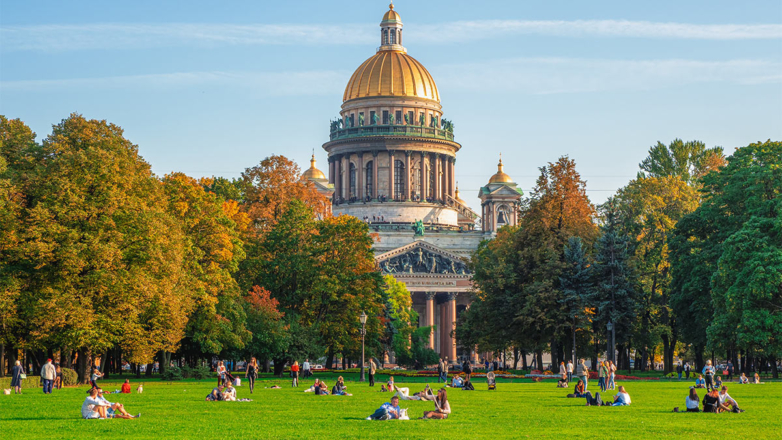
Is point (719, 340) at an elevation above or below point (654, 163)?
below

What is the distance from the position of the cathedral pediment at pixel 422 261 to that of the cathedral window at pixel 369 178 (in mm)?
19461

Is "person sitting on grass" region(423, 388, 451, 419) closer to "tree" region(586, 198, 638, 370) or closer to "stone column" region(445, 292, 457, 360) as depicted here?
"tree" region(586, 198, 638, 370)

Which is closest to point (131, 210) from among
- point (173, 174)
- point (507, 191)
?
point (173, 174)

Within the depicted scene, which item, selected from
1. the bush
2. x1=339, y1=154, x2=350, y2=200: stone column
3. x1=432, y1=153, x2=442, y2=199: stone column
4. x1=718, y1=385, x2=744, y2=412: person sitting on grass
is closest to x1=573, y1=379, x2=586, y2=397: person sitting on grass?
x1=718, y1=385, x2=744, y2=412: person sitting on grass

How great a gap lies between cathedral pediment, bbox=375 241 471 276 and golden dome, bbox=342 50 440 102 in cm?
2568

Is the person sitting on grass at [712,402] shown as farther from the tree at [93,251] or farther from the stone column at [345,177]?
the stone column at [345,177]

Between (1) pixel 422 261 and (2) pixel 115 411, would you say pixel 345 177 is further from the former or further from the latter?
(2) pixel 115 411

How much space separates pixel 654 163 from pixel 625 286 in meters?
35.0

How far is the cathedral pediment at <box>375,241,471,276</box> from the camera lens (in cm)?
12062

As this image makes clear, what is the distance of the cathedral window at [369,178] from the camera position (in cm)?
13950

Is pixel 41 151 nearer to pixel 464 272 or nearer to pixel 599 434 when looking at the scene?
pixel 599 434

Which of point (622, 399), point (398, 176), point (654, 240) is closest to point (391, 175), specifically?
point (398, 176)

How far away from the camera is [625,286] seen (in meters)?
62.2

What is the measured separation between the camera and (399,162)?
140m
